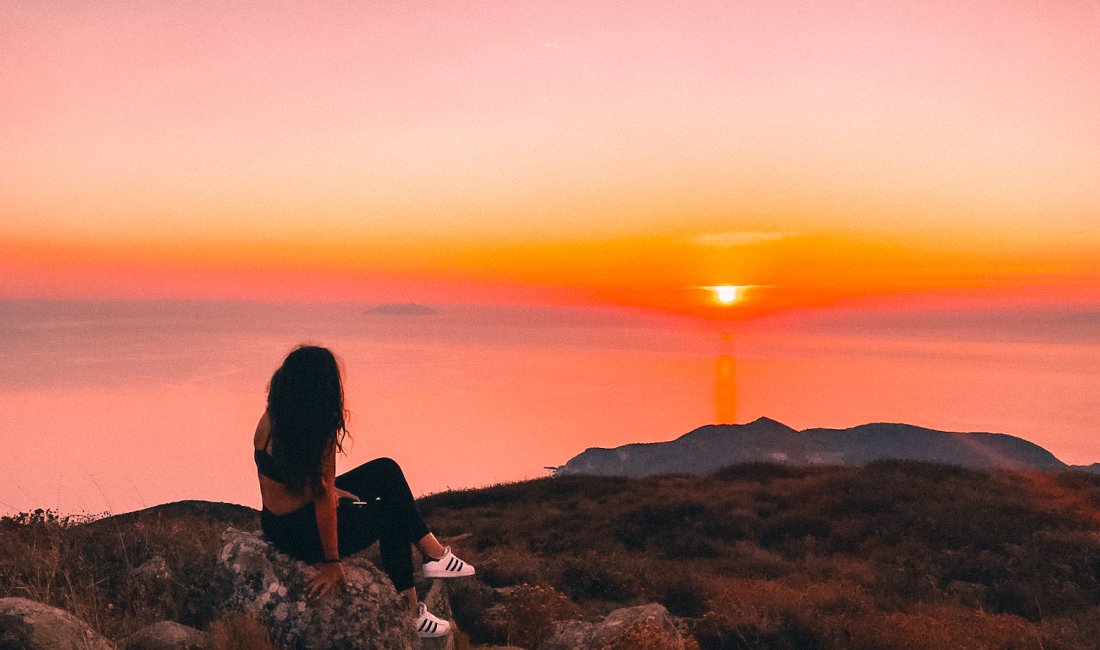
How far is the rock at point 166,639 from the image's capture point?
5281mm

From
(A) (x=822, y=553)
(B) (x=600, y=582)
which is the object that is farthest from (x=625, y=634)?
(A) (x=822, y=553)

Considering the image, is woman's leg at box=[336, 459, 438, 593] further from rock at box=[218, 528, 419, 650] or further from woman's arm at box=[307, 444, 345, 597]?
woman's arm at box=[307, 444, 345, 597]

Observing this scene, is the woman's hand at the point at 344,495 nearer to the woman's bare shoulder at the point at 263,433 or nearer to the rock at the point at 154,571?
the woman's bare shoulder at the point at 263,433

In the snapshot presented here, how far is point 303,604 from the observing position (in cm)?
539

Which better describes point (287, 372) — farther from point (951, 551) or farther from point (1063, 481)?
point (1063, 481)

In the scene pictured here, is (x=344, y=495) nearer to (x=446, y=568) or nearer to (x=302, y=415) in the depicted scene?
(x=302, y=415)

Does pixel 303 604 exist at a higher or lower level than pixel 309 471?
lower

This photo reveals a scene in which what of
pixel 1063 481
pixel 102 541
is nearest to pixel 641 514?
pixel 1063 481

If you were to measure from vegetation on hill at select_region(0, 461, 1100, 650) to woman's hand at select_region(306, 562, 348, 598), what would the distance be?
639 mm

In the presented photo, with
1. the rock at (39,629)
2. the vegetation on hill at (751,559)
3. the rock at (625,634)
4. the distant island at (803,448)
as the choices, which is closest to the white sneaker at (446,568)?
the rock at (625,634)

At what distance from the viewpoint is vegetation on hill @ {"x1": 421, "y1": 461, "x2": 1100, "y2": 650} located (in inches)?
320

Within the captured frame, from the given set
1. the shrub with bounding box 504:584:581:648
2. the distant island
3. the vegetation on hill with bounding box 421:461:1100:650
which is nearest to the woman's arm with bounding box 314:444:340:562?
the shrub with bounding box 504:584:581:648

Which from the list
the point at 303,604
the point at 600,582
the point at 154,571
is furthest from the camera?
the point at 600,582

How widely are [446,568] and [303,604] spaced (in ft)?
4.21
